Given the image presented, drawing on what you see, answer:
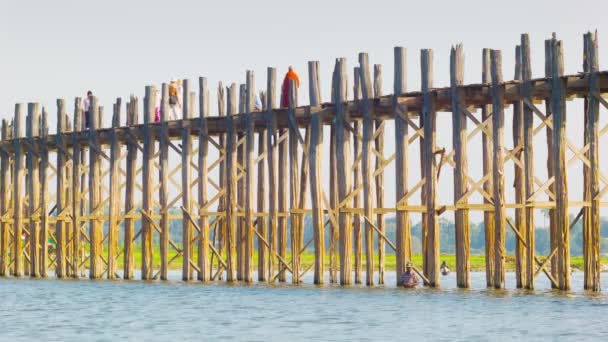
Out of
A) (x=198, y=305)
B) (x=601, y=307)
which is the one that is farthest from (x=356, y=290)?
(x=601, y=307)

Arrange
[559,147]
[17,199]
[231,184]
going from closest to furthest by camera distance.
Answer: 1. [559,147]
2. [231,184]
3. [17,199]

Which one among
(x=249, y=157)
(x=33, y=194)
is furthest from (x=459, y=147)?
(x=33, y=194)

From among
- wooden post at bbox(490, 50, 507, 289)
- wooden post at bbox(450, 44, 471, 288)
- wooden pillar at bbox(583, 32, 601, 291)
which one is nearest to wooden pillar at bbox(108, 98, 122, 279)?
wooden post at bbox(450, 44, 471, 288)

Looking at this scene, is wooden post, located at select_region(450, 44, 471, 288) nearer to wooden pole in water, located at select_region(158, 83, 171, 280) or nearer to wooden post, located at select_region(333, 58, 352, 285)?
wooden post, located at select_region(333, 58, 352, 285)

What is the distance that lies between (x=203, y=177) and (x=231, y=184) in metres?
1.26

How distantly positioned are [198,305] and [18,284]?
1271 centimetres

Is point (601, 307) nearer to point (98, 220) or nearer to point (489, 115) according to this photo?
point (489, 115)

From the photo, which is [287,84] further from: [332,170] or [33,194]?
[33,194]

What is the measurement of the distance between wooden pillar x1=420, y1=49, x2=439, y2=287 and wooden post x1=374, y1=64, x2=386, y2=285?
5.89 feet

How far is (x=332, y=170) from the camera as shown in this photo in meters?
38.2

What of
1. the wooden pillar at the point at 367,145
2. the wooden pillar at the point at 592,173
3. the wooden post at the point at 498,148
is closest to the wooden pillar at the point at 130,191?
the wooden pillar at the point at 367,145

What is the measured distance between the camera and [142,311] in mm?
31938

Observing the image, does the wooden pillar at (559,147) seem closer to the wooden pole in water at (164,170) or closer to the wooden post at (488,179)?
the wooden post at (488,179)

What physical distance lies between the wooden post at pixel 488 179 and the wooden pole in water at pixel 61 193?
51.1 feet
